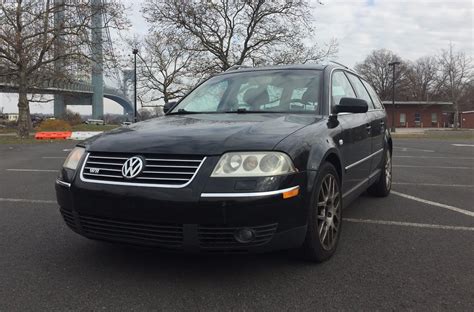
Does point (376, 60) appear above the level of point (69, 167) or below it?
above

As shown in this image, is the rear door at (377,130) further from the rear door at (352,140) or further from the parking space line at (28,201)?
the parking space line at (28,201)

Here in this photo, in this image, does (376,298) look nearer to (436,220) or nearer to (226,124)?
(226,124)

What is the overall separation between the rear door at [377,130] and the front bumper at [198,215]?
2566 mm

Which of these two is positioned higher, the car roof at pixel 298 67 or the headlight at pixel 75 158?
the car roof at pixel 298 67

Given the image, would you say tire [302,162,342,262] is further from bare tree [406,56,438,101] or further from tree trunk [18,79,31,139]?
bare tree [406,56,438,101]

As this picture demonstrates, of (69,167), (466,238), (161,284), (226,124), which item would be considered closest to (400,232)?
(466,238)

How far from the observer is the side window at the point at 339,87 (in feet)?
14.5

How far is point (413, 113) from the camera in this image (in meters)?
59.4

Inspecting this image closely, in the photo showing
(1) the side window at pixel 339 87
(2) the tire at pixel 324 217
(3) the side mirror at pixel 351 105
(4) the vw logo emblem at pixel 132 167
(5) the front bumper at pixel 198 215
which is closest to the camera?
(5) the front bumper at pixel 198 215

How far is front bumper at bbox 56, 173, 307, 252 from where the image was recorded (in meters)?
2.81

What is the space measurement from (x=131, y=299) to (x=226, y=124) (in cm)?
144

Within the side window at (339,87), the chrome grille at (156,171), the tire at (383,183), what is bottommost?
the tire at (383,183)

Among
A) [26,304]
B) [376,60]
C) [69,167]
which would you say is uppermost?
[376,60]

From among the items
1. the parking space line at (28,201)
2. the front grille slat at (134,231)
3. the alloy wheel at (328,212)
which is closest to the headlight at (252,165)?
the front grille slat at (134,231)
